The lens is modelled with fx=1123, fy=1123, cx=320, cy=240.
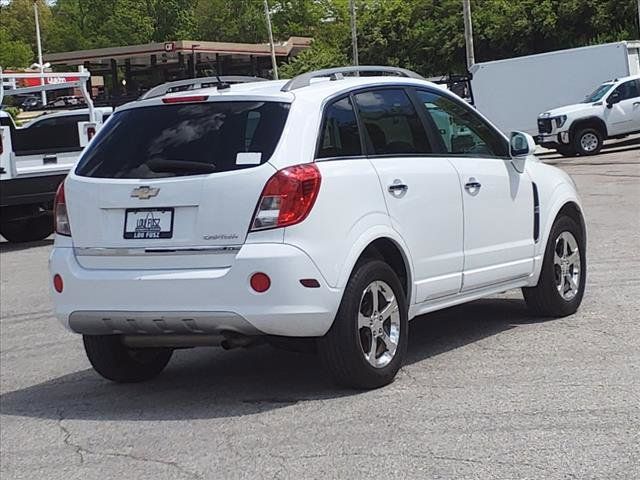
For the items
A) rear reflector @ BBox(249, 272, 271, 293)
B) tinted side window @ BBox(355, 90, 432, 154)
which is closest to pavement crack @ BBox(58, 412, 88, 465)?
rear reflector @ BBox(249, 272, 271, 293)

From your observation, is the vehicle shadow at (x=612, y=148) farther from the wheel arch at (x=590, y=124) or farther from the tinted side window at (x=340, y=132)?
the tinted side window at (x=340, y=132)

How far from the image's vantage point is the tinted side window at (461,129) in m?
7.25

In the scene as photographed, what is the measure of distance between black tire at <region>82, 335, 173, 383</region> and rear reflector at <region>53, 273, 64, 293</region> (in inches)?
18.1

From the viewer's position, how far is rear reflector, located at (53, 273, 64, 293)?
6.40 m

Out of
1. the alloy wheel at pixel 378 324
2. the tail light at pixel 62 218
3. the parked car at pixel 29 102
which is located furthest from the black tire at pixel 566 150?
the tail light at pixel 62 218

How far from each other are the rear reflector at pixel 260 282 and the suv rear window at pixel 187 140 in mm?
608

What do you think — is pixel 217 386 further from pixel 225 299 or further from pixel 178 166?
pixel 178 166

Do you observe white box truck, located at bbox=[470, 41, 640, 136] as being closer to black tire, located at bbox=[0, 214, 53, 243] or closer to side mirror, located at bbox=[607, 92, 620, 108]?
side mirror, located at bbox=[607, 92, 620, 108]

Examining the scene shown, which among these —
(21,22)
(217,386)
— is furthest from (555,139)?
(21,22)

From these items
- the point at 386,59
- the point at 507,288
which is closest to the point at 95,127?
the point at 507,288

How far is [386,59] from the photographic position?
68.5 m

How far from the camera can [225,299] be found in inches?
231

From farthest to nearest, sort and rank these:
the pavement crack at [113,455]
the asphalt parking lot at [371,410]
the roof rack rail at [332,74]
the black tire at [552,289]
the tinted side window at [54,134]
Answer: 1. the tinted side window at [54,134]
2. the black tire at [552,289]
3. the roof rack rail at [332,74]
4. the pavement crack at [113,455]
5. the asphalt parking lot at [371,410]

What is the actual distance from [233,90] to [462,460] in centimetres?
263
